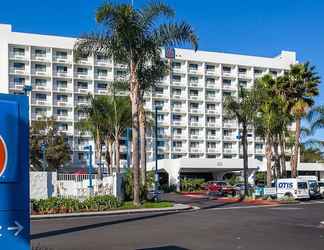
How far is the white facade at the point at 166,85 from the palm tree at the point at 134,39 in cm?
5395

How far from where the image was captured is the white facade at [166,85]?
310ft

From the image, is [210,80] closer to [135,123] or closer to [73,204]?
[135,123]

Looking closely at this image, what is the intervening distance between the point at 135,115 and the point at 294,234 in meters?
16.4

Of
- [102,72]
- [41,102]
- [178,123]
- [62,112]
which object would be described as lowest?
[178,123]

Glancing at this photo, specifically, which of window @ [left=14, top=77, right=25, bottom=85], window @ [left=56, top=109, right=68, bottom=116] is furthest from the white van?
window @ [left=14, top=77, right=25, bottom=85]

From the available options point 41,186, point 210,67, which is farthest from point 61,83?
point 41,186

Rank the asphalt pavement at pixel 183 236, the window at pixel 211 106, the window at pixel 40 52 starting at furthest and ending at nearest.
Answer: the window at pixel 211 106 < the window at pixel 40 52 < the asphalt pavement at pixel 183 236

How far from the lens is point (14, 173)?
19.4 ft

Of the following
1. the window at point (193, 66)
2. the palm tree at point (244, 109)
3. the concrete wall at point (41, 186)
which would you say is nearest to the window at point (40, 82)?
the window at point (193, 66)

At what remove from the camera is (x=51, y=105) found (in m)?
95.9

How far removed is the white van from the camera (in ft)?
153

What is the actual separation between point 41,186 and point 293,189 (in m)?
22.7

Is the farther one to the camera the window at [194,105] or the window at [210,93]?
the window at [210,93]

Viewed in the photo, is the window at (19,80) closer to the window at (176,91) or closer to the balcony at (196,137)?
the window at (176,91)
